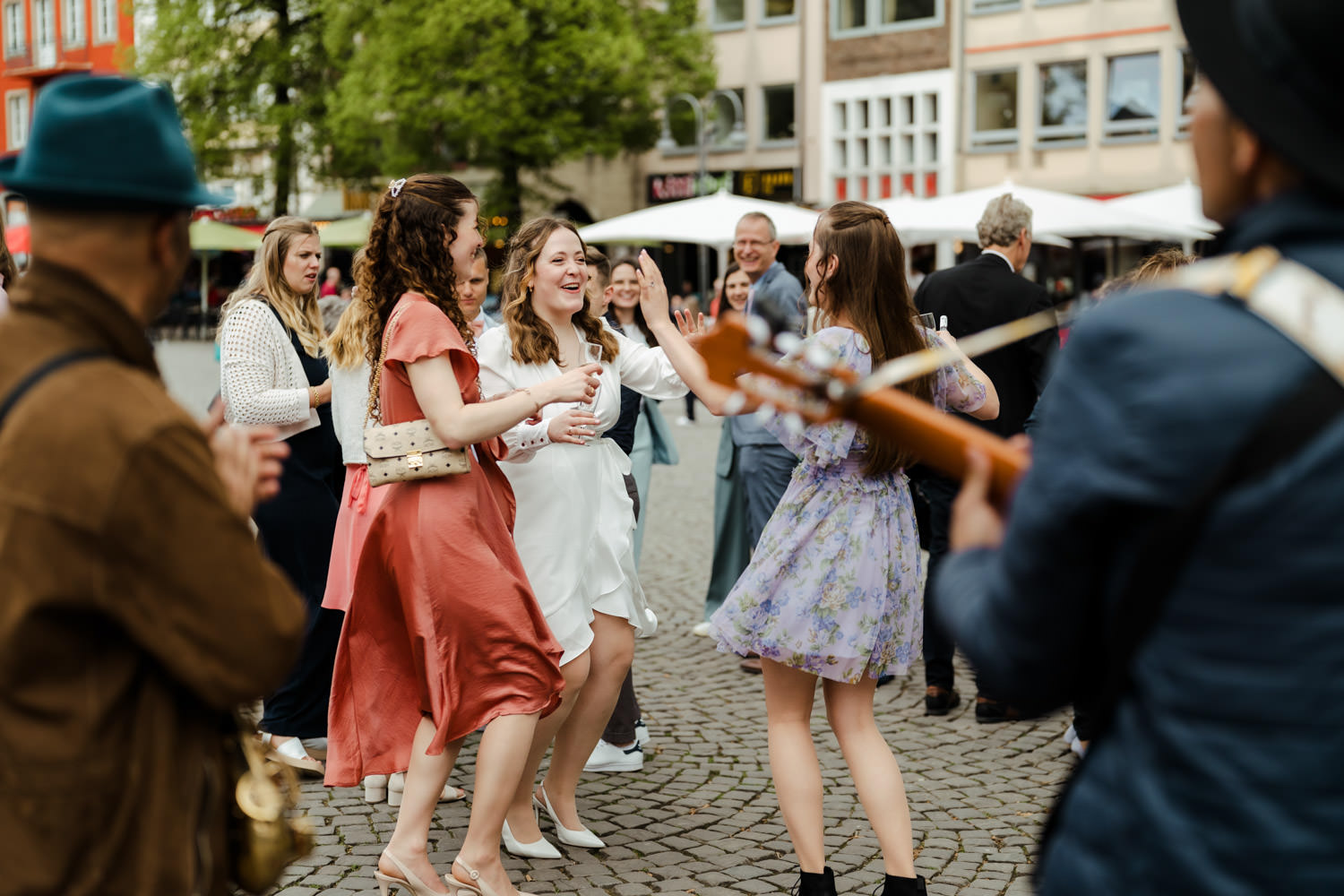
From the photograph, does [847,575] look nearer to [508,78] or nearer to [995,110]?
[508,78]

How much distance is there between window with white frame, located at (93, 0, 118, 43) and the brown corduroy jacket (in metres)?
57.7

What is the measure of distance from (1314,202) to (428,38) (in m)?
32.1

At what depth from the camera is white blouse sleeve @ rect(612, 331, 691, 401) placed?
200 inches

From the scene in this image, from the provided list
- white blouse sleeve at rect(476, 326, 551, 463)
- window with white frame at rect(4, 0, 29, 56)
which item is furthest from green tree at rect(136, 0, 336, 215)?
white blouse sleeve at rect(476, 326, 551, 463)

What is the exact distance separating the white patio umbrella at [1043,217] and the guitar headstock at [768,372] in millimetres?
11218

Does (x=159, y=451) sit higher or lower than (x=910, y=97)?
lower

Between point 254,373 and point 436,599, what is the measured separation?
80.8 inches

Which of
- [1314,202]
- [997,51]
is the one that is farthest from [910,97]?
[1314,202]

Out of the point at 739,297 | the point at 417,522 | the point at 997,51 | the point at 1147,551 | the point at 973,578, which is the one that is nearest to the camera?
the point at 1147,551

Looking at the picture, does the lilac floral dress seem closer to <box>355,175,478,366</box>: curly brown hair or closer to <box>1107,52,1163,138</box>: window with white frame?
<box>355,175,478,366</box>: curly brown hair

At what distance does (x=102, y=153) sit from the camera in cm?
193

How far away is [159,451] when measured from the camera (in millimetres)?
1816

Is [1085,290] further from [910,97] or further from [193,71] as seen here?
Answer: [193,71]

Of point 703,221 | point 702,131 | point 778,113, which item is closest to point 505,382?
point 703,221
